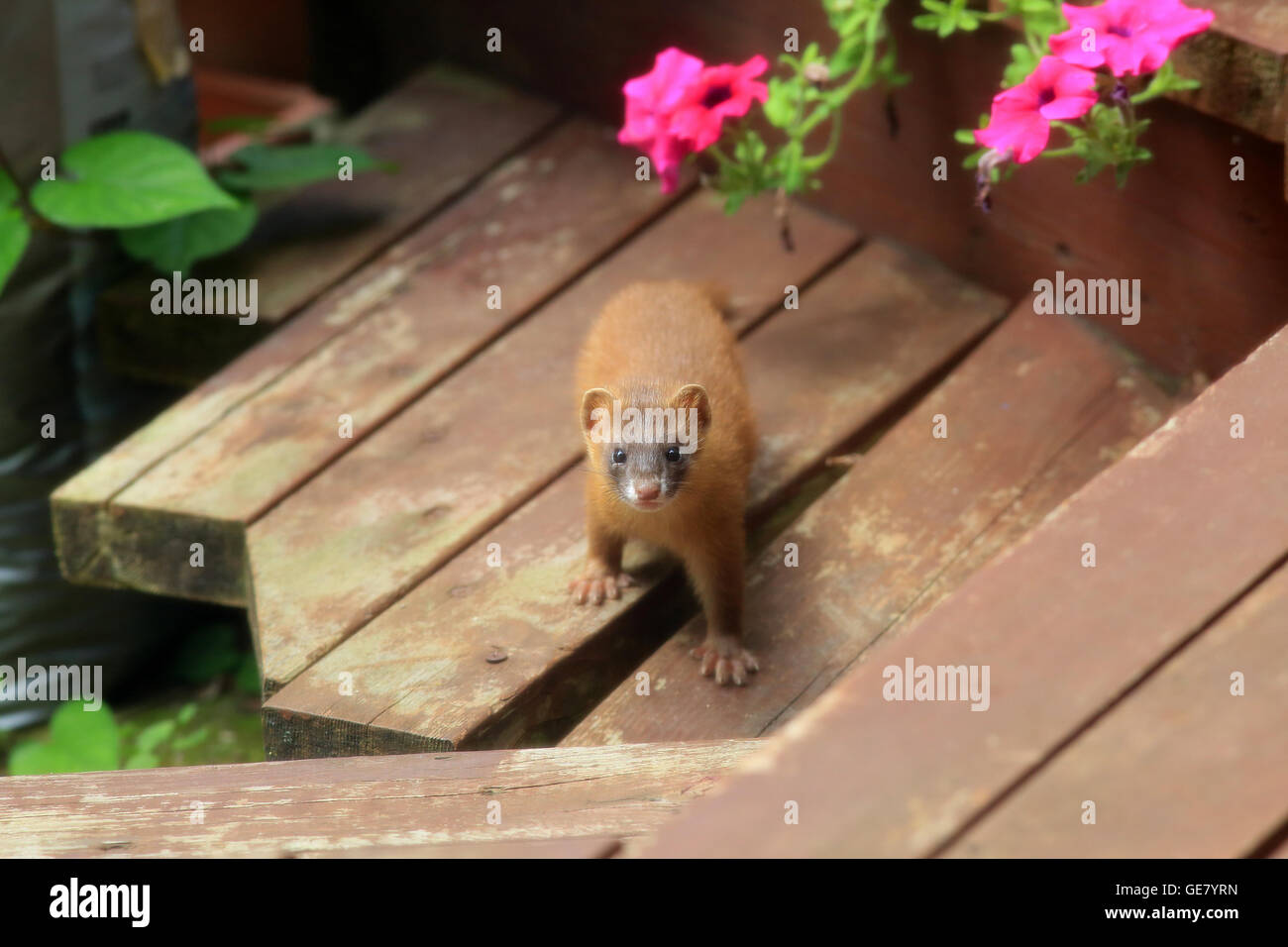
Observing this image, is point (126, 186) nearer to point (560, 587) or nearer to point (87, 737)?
point (87, 737)

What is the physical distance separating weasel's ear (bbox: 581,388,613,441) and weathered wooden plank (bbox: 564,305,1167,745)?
17.3 inches

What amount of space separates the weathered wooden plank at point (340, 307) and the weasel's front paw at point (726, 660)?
4.68 ft

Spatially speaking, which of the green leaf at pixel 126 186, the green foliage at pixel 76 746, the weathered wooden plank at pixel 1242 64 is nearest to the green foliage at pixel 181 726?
the green foliage at pixel 76 746

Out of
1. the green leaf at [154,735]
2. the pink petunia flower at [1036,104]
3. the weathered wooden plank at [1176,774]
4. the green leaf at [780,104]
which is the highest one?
the pink petunia flower at [1036,104]

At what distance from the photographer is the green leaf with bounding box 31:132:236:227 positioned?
3.31 m

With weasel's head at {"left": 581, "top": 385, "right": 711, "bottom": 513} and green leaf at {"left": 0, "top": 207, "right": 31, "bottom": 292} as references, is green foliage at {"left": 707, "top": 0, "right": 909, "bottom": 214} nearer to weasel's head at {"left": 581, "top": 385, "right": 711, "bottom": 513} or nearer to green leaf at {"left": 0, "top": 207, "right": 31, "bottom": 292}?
weasel's head at {"left": 581, "top": 385, "right": 711, "bottom": 513}

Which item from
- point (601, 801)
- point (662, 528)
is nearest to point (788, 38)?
point (662, 528)

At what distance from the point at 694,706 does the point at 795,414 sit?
0.89 metres

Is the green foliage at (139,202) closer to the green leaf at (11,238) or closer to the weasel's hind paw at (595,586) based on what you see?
the green leaf at (11,238)

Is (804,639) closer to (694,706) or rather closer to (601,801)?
(694,706)

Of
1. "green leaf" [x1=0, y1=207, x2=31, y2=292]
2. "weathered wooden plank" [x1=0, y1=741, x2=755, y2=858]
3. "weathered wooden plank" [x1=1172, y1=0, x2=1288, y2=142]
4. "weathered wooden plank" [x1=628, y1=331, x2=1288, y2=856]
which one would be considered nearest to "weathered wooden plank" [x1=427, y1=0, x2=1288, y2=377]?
"weathered wooden plank" [x1=1172, y1=0, x2=1288, y2=142]

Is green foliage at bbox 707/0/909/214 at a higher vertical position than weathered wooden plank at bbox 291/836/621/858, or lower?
higher

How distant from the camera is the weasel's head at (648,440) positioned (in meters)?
2.62

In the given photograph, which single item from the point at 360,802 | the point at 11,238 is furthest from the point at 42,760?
the point at 360,802
